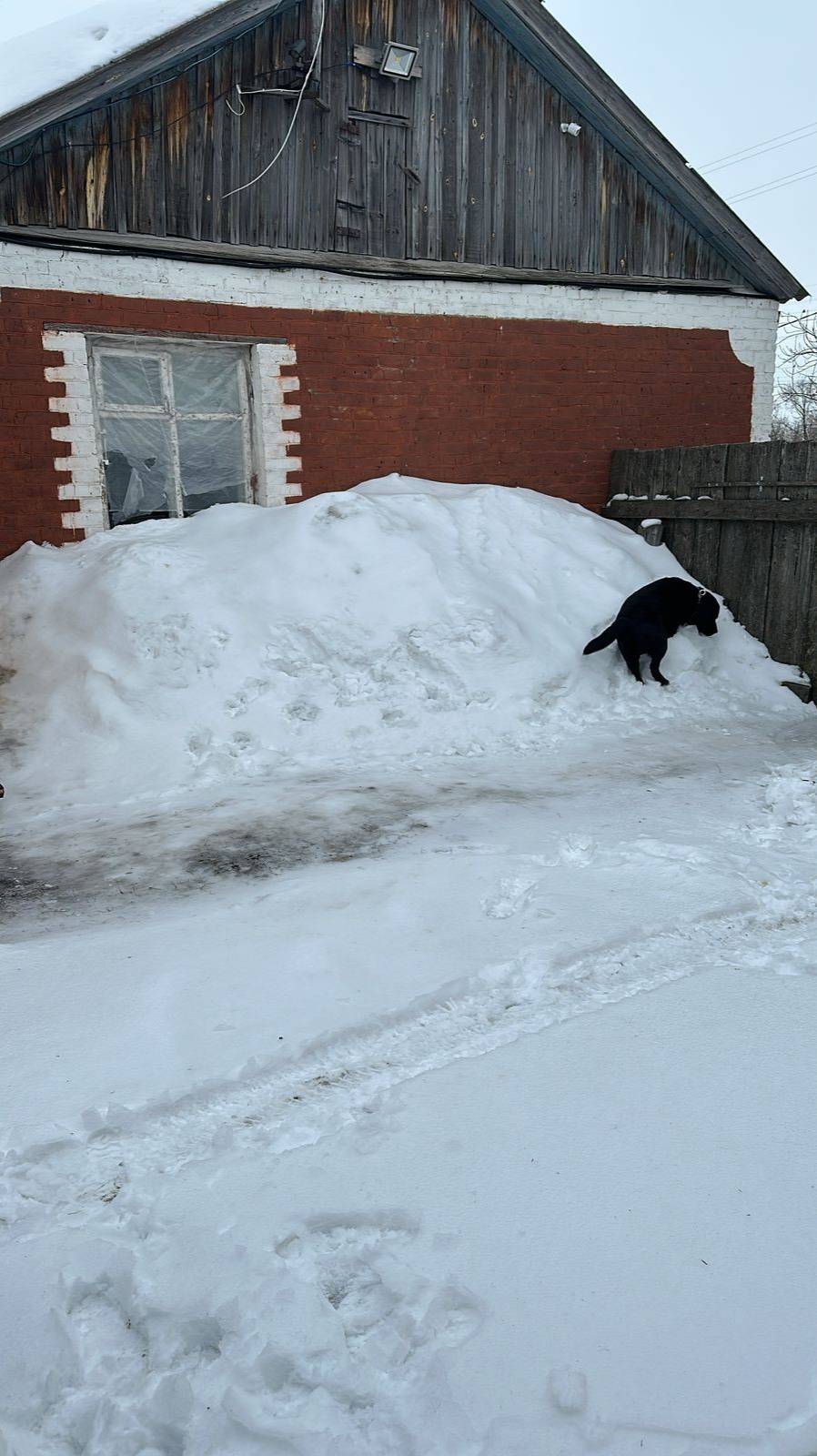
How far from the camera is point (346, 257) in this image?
885cm

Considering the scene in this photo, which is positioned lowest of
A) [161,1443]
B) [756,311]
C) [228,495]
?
[161,1443]

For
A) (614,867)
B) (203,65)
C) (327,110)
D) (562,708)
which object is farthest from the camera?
(327,110)

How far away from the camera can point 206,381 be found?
28.4ft

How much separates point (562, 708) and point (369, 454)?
3.68 meters

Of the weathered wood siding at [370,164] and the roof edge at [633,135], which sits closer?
Answer: the weathered wood siding at [370,164]

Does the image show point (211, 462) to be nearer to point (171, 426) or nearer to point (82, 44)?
point (171, 426)

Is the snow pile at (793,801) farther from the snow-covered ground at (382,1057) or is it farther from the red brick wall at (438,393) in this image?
the red brick wall at (438,393)

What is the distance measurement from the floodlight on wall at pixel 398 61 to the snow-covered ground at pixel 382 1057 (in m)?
5.52

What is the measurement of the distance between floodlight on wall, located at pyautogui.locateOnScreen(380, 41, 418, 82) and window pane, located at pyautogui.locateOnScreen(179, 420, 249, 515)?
3505 millimetres

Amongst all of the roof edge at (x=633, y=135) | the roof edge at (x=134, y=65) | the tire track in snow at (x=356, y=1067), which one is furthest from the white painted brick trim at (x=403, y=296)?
the tire track in snow at (x=356, y=1067)

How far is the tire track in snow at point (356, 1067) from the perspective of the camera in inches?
98.9

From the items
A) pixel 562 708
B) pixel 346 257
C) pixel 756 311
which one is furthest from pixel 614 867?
pixel 756 311

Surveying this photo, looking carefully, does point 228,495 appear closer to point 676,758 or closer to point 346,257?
point 346,257

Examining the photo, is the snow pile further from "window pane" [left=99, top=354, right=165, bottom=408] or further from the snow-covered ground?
"window pane" [left=99, top=354, right=165, bottom=408]
